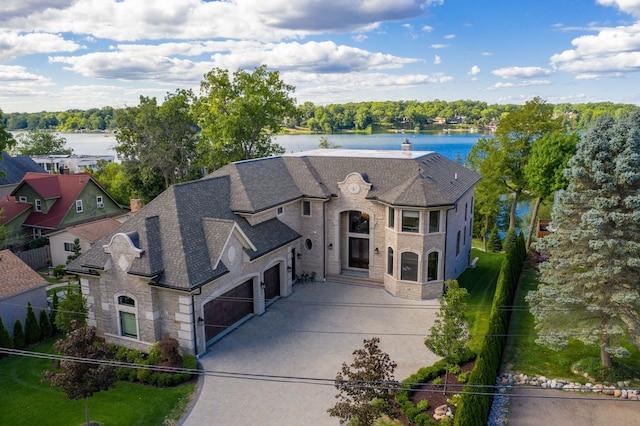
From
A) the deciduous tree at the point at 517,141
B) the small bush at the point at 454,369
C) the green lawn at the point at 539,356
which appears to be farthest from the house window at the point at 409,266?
the deciduous tree at the point at 517,141

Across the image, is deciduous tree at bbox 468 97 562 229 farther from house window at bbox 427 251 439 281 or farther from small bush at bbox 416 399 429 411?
small bush at bbox 416 399 429 411

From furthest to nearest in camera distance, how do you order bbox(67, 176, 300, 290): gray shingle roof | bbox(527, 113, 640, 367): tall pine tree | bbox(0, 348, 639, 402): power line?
1. bbox(67, 176, 300, 290): gray shingle roof
2. bbox(527, 113, 640, 367): tall pine tree
3. bbox(0, 348, 639, 402): power line

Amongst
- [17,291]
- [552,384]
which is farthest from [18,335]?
[552,384]

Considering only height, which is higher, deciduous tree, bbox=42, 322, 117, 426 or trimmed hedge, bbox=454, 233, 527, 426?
deciduous tree, bbox=42, 322, 117, 426

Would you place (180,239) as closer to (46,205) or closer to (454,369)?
(454,369)

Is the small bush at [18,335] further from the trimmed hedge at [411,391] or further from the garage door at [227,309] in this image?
the trimmed hedge at [411,391]

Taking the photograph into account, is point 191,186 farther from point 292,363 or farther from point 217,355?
point 292,363

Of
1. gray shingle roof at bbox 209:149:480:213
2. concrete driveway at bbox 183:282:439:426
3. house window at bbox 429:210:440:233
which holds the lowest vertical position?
concrete driveway at bbox 183:282:439:426

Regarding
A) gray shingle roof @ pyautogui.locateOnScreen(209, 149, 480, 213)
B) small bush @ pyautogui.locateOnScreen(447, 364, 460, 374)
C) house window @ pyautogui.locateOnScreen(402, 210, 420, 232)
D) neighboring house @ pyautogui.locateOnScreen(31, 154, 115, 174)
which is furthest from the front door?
neighboring house @ pyautogui.locateOnScreen(31, 154, 115, 174)
